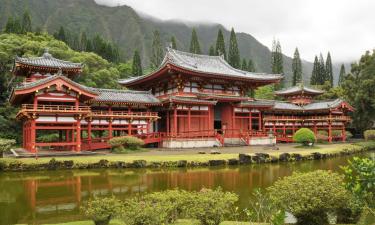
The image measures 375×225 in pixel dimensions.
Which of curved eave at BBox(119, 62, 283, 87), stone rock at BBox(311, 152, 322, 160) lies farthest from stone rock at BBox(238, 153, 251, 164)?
curved eave at BBox(119, 62, 283, 87)

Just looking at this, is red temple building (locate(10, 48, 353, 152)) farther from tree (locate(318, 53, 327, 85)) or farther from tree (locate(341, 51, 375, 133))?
tree (locate(318, 53, 327, 85))

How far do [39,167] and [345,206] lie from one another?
64.2 feet

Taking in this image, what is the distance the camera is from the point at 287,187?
9398 mm

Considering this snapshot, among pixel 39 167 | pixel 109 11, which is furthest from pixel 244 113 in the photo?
pixel 109 11

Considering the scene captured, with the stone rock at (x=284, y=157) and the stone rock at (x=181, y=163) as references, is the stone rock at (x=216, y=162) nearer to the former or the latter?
the stone rock at (x=181, y=163)

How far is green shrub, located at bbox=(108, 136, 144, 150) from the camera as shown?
30.3 meters

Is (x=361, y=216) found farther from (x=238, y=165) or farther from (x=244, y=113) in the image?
(x=244, y=113)

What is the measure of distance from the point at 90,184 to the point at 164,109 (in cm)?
2127

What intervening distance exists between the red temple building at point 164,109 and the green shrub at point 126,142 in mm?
2712

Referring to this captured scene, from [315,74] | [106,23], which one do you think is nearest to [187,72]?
[315,74]

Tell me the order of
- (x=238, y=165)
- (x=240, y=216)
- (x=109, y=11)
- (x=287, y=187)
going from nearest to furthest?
(x=287, y=187) → (x=240, y=216) → (x=238, y=165) → (x=109, y=11)

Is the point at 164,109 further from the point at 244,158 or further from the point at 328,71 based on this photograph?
the point at 328,71

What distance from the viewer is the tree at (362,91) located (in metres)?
49.3

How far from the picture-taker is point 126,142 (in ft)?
102
